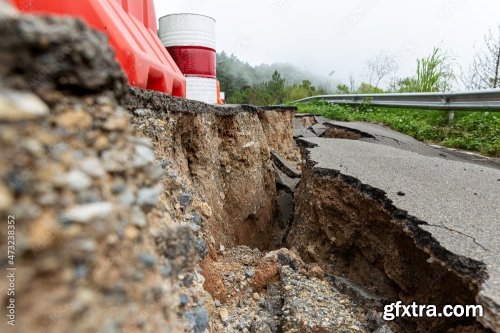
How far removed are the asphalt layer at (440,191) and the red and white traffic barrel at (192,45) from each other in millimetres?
1428

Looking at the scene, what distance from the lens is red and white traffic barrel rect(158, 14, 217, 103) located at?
3.84 m

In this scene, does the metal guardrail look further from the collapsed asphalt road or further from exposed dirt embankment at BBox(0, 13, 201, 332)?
exposed dirt embankment at BBox(0, 13, 201, 332)

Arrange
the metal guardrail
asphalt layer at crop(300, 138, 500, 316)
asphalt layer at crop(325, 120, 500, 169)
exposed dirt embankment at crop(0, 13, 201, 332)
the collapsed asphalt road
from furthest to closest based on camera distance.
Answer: the metal guardrail < asphalt layer at crop(325, 120, 500, 169) < asphalt layer at crop(300, 138, 500, 316) < the collapsed asphalt road < exposed dirt embankment at crop(0, 13, 201, 332)

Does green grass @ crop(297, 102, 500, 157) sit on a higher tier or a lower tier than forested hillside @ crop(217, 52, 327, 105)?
lower

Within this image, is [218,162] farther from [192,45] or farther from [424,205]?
[424,205]

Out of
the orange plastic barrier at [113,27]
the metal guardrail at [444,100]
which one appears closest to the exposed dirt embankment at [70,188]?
the orange plastic barrier at [113,27]

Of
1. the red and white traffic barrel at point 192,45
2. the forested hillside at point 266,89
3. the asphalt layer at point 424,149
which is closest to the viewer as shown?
the red and white traffic barrel at point 192,45

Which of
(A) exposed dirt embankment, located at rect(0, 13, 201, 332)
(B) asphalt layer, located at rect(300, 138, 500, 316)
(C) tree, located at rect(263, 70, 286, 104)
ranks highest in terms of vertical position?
(C) tree, located at rect(263, 70, 286, 104)

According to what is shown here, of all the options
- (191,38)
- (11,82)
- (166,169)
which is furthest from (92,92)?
(191,38)

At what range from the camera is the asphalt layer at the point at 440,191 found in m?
1.78

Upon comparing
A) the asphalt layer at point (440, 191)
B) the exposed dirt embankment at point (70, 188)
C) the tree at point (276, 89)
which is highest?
the tree at point (276, 89)

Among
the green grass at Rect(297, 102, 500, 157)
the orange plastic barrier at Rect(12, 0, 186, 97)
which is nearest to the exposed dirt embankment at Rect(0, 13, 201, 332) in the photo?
the orange plastic barrier at Rect(12, 0, 186, 97)

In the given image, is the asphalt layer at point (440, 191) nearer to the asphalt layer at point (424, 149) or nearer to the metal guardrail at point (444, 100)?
the asphalt layer at point (424, 149)

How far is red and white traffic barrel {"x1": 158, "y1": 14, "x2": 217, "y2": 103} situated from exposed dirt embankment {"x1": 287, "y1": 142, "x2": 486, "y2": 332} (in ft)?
4.83
